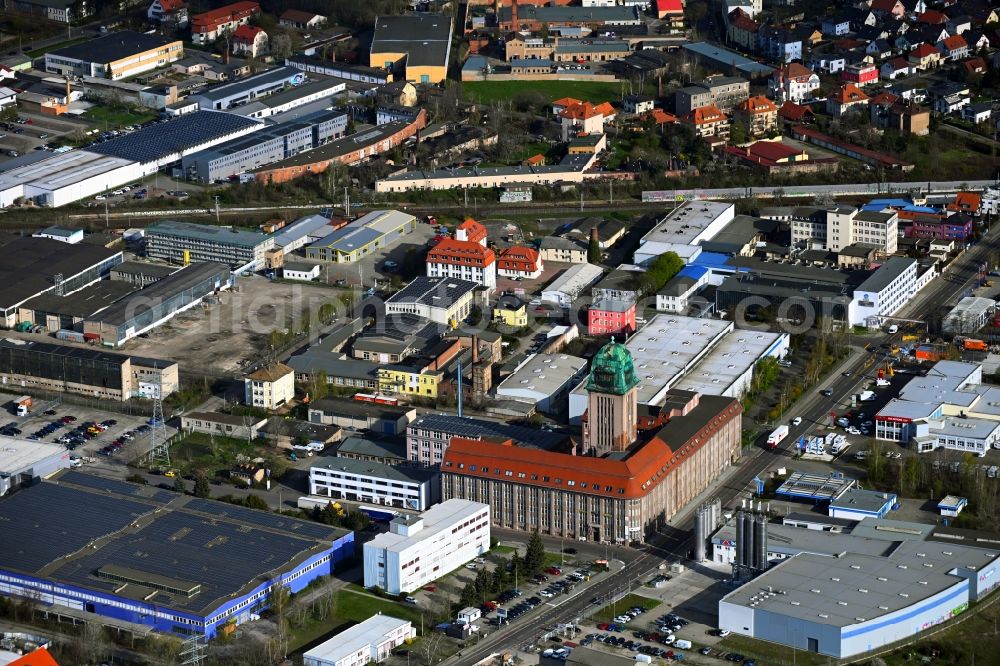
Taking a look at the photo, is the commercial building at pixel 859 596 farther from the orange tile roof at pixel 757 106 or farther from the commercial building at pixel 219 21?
the commercial building at pixel 219 21

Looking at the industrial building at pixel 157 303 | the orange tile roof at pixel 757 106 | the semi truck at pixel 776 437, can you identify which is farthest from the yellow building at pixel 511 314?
the orange tile roof at pixel 757 106

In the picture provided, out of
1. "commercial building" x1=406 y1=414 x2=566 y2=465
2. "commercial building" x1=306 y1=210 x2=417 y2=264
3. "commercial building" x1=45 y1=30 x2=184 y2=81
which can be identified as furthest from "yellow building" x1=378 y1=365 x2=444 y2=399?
"commercial building" x1=45 y1=30 x2=184 y2=81

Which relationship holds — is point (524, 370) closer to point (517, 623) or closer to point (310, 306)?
point (310, 306)

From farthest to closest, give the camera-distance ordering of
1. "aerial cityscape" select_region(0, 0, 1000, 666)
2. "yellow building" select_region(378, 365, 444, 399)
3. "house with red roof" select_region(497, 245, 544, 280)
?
"house with red roof" select_region(497, 245, 544, 280) → "yellow building" select_region(378, 365, 444, 399) → "aerial cityscape" select_region(0, 0, 1000, 666)

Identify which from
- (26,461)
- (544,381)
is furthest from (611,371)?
(26,461)

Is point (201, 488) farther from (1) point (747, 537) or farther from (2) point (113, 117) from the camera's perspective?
(2) point (113, 117)

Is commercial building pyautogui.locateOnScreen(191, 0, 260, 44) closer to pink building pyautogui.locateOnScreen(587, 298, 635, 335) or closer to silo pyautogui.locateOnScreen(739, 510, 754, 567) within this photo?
pink building pyautogui.locateOnScreen(587, 298, 635, 335)
